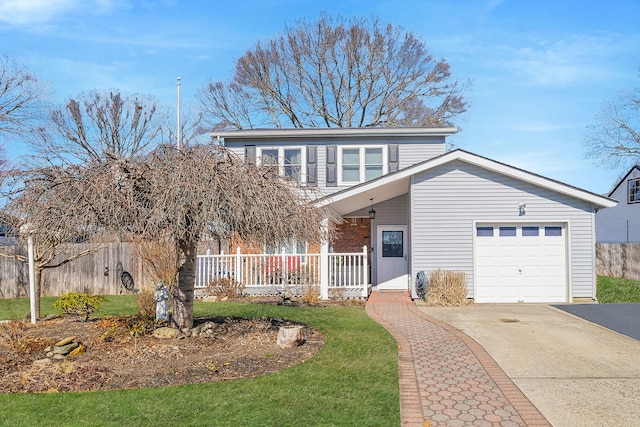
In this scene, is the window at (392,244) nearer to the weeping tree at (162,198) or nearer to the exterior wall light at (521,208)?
the exterior wall light at (521,208)

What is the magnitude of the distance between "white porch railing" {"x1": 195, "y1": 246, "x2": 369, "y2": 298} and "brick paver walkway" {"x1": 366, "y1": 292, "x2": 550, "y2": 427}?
431 centimetres

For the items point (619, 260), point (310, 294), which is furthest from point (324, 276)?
point (619, 260)

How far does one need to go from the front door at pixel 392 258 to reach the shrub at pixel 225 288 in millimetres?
4858

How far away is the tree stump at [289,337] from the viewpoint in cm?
696

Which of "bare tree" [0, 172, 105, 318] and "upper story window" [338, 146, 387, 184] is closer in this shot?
"bare tree" [0, 172, 105, 318]

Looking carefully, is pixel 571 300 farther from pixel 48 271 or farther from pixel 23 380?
pixel 48 271

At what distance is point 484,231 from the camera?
41.3 feet

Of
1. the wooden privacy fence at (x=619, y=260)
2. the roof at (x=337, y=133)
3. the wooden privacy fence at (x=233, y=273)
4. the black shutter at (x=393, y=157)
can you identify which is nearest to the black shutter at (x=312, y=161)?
the roof at (x=337, y=133)

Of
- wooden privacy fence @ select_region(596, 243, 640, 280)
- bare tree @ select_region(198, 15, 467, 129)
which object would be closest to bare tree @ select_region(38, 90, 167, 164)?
bare tree @ select_region(198, 15, 467, 129)

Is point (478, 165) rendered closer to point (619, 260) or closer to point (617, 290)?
point (617, 290)

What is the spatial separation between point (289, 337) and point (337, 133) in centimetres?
1041

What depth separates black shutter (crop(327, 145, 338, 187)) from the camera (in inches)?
634

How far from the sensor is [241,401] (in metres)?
4.73

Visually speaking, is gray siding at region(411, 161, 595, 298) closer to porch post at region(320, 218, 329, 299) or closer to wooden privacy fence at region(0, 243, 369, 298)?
wooden privacy fence at region(0, 243, 369, 298)
